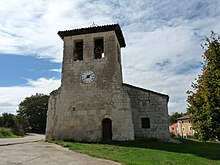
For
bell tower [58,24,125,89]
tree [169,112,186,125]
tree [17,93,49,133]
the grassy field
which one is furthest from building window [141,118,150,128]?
tree [169,112,186,125]

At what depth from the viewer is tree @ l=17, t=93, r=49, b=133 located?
159 feet

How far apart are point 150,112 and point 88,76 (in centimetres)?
535

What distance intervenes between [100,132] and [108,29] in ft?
25.3

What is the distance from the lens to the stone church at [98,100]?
14.8 metres

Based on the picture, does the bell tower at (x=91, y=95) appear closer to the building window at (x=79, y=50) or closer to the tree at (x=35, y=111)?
the building window at (x=79, y=50)

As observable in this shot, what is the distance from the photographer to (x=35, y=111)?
49.8 m

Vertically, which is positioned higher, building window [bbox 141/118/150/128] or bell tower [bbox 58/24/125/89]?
bell tower [bbox 58/24/125/89]

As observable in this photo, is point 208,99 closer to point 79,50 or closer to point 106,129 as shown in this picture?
point 106,129

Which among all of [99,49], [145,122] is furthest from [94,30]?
[145,122]

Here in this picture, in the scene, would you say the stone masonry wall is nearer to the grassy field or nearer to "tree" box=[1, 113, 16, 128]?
the grassy field

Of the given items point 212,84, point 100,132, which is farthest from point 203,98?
point 100,132

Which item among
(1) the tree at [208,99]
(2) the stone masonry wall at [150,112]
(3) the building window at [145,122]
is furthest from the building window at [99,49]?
(1) the tree at [208,99]

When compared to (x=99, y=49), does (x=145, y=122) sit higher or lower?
lower

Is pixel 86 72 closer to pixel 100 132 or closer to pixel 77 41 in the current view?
pixel 77 41
